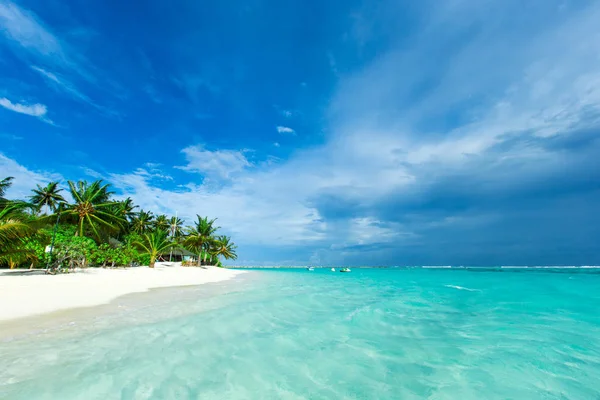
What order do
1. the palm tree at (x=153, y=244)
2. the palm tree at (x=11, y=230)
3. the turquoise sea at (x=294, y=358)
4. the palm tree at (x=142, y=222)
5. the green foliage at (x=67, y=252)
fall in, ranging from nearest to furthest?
1. the turquoise sea at (x=294, y=358)
2. the palm tree at (x=11, y=230)
3. the green foliage at (x=67, y=252)
4. the palm tree at (x=153, y=244)
5. the palm tree at (x=142, y=222)

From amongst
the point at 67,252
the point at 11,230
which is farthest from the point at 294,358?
the point at 67,252

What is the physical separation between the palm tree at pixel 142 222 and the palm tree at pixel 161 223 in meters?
1.48

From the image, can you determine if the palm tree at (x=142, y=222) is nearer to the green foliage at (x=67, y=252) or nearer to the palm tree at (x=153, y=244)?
the palm tree at (x=153, y=244)

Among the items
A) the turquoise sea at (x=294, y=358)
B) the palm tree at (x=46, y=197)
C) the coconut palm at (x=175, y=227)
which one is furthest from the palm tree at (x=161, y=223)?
the turquoise sea at (x=294, y=358)

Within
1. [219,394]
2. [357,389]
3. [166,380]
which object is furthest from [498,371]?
[166,380]

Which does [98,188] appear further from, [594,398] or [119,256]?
[594,398]

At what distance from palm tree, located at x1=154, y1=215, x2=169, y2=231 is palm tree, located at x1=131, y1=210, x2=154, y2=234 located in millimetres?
1476

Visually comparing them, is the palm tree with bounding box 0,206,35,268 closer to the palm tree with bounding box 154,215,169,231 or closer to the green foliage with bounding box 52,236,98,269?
the green foliage with bounding box 52,236,98,269

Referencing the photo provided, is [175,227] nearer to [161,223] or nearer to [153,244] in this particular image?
[161,223]

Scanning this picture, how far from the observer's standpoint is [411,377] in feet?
17.1

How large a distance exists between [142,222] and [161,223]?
184 inches

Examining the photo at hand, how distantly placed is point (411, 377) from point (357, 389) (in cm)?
128

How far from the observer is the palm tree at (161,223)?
61.1 metres

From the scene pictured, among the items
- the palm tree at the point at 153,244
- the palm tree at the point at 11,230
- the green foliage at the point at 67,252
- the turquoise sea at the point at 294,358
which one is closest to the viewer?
the turquoise sea at the point at 294,358
